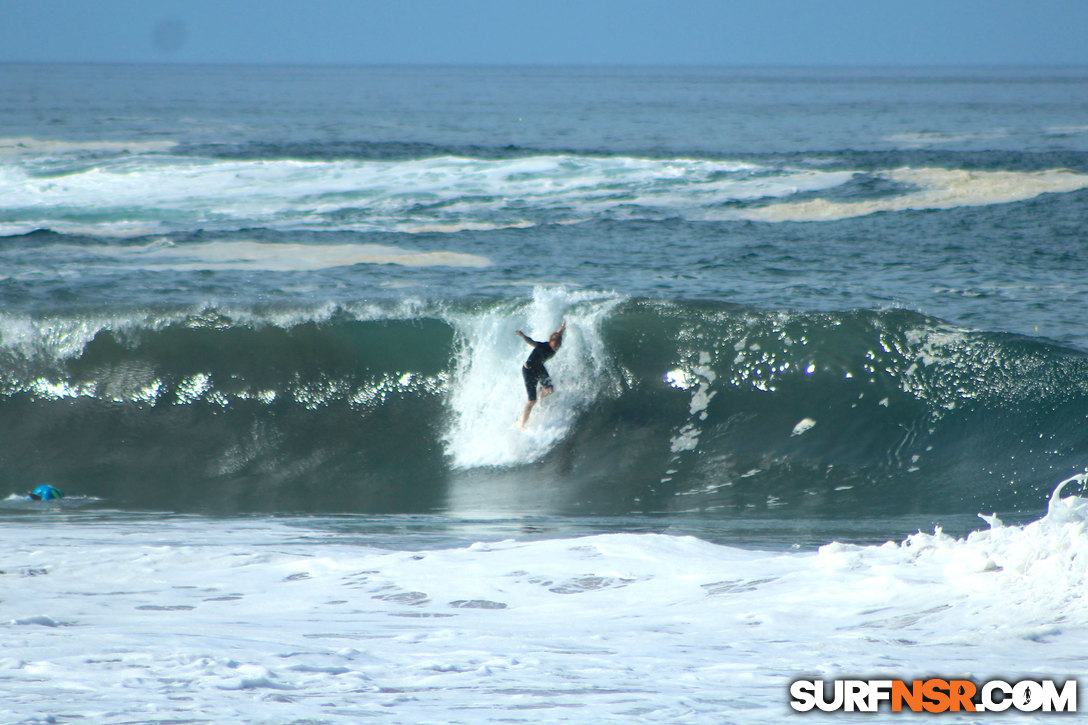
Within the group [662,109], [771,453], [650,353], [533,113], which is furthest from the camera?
[662,109]

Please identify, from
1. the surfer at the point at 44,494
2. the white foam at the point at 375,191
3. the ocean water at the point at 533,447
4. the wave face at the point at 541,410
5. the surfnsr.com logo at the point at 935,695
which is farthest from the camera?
the white foam at the point at 375,191

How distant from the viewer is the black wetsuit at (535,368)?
1073 centimetres

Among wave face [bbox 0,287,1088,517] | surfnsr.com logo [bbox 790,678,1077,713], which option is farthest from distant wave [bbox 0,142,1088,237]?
surfnsr.com logo [bbox 790,678,1077,713]

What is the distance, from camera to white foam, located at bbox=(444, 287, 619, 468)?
10.6m

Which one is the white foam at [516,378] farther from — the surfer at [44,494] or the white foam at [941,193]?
the white foam at [941,193]

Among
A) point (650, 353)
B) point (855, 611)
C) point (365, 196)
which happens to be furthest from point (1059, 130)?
point (855, 611)

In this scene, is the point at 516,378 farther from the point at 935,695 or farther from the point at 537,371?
the point at 935,695

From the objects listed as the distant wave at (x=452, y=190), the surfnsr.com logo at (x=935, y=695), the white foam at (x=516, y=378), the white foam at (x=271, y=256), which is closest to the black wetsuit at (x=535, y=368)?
the white foam at (x=516, y=378)

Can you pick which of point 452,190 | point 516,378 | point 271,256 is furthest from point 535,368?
point 452,190

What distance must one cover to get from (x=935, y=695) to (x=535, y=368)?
7141mm

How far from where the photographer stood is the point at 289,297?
49.1ft

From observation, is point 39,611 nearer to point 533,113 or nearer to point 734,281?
point 734,281

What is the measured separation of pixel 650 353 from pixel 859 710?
320 inches

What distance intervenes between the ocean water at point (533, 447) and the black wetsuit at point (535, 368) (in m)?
0.27
